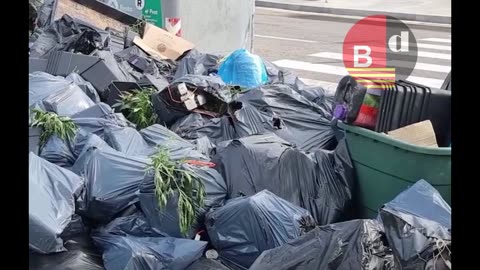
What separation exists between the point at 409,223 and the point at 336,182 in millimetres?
865

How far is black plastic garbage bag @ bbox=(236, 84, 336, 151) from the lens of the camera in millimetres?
4227

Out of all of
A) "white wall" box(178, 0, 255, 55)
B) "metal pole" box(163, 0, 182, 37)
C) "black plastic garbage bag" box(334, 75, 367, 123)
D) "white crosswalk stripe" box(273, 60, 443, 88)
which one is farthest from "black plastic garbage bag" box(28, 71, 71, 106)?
"white crosswalk stripe" box(273, 60, 443, 88)

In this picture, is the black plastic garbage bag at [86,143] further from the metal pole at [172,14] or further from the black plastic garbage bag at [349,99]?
the metal pole at [172,14]

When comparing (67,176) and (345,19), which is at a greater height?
(345,19)

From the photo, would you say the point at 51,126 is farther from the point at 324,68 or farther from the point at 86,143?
the point at 324,68

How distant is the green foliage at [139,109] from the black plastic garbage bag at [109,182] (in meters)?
1.09

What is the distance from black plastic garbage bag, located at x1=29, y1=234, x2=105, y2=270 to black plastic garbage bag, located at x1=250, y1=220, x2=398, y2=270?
896 millimetres

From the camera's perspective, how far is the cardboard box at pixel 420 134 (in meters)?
3.23

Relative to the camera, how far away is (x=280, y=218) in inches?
125

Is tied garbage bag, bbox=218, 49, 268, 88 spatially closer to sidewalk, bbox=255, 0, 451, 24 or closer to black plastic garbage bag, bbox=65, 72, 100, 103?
black plastic garbage bag, bbox=65, 72, 100, 103

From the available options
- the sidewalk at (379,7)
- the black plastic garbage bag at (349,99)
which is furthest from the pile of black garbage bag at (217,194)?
the sidewalk at (379,7)

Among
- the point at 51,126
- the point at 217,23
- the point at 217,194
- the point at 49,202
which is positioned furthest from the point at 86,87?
the point at 217,23
